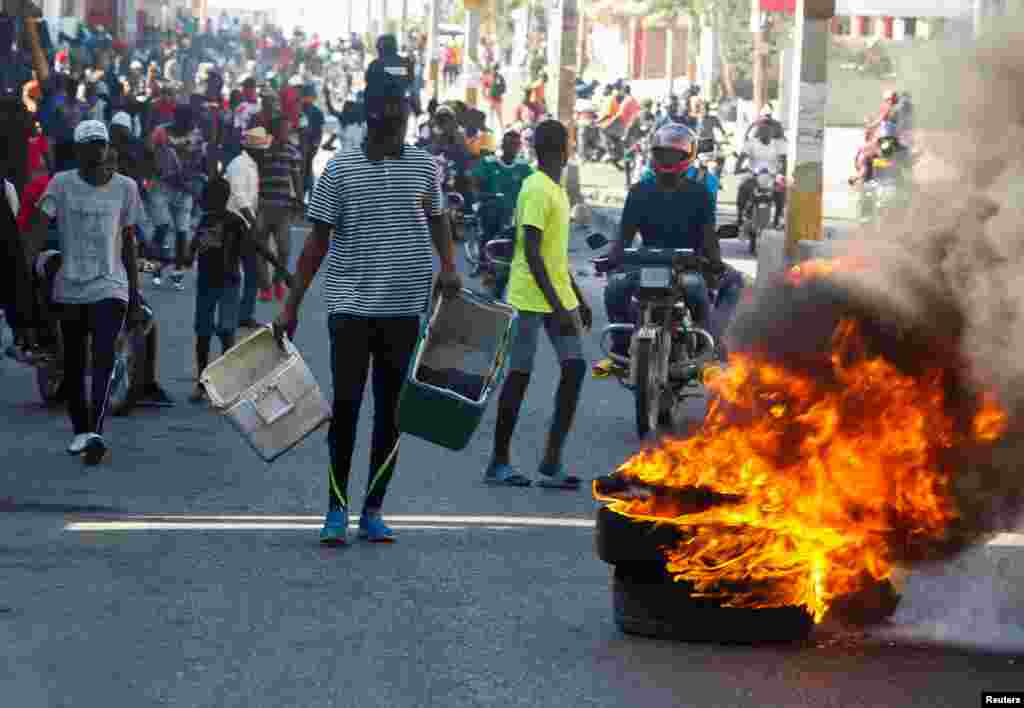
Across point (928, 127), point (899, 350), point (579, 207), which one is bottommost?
point (579, 207)

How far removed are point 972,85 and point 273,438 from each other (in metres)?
3.50

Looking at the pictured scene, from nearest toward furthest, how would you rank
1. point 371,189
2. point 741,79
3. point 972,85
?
point 972,85 < point 371,189 < point 741,79

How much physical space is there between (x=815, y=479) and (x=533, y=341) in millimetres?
4339

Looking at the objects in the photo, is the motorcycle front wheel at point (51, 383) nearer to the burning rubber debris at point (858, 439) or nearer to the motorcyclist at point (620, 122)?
the burning rubber debris at point (858, 439)

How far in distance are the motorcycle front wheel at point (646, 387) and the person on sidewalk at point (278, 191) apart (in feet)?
24.5

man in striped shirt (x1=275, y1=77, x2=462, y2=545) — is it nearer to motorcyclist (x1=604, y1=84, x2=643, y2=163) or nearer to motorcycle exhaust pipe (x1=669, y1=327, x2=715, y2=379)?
motorcycle exhaust pipe (x1=669, y1=327, x2=715, y2=379)

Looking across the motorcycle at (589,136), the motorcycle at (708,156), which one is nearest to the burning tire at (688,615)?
the motorcycle at (708,156)

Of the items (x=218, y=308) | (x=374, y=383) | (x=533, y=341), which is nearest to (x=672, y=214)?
(x=533, y=341)

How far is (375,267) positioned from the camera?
30.1 ft

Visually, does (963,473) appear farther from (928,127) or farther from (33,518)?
(33,518)

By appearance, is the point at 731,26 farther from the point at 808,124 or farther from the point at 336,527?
the point at 336,527

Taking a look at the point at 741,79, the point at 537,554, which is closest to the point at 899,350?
the point at 537,554

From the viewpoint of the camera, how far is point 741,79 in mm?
82125

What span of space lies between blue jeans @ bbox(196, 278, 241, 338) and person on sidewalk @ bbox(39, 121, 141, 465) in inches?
129
